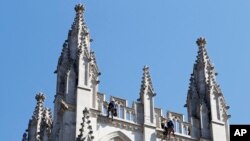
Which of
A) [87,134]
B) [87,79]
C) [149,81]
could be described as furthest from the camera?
[149,81]

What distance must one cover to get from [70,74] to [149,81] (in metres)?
4.48

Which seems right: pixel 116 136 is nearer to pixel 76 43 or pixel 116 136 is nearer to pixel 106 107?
pixel 106 107

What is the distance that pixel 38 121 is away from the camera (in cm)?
4275

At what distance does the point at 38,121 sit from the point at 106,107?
24.5ft

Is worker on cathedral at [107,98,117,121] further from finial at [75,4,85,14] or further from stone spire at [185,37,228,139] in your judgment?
finial at [75,4,85,14]

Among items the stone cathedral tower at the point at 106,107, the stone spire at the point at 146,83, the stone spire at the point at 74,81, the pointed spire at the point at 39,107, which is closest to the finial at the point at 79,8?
the stone cathedral tower at the point at 106,107

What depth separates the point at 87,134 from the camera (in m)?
33.6

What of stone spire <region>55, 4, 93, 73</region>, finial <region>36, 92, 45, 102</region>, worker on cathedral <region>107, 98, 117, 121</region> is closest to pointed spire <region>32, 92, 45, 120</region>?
finial <region>36, 92, 45, 102</region>

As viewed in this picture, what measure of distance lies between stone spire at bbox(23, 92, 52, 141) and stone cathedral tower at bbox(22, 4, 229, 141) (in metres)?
0.13

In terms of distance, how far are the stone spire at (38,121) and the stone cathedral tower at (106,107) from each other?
13 cm

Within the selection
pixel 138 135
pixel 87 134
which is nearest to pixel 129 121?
pixel 138 135

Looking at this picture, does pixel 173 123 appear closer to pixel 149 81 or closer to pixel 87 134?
pixel 149 81

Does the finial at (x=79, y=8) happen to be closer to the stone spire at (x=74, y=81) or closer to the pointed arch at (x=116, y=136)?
the stone spire at (x=74, y=81)

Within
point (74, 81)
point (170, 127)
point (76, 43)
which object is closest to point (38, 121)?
point (76, 43)
